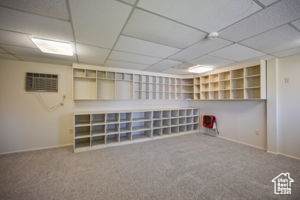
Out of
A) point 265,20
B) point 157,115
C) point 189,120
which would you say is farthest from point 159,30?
point 189,120

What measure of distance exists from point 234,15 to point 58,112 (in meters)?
4.53

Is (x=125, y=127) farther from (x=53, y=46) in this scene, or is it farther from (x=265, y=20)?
(x=265, y=20)

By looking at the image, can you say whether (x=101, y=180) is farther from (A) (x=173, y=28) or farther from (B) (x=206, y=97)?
(B) (x=206, y=97)

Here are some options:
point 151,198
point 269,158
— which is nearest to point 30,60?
point 151,198

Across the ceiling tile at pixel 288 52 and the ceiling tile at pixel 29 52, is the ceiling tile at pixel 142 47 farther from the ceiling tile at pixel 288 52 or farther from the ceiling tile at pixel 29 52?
the ceiling tile at pixel 288 52

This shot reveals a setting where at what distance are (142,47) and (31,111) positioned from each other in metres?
3.53

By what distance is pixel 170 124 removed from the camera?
4.56 meters

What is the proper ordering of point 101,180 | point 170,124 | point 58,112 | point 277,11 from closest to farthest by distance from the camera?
point 277,11 → point 101,180 → point 58,112 → point 170,124

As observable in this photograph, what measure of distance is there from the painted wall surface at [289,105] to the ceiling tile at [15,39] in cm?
551

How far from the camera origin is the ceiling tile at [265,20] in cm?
135

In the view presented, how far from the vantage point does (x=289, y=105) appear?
295 centimetres

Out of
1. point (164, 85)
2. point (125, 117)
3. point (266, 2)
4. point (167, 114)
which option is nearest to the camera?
point (266, 2)

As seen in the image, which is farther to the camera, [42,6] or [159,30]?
[159,30]

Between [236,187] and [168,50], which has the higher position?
[168,50]
